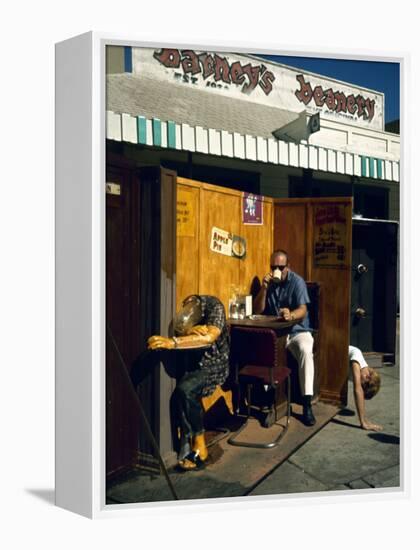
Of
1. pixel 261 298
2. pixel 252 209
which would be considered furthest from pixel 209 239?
pixel 261 298

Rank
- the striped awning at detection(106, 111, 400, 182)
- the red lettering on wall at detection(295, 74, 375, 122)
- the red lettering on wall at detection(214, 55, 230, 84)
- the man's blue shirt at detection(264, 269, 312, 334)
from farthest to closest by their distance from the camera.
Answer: the man's blue shirt at detection(264, 269, 312, 334) < the red lettering on wall at detection(295, 74, 375, 122) < the red lettering on wall at detection(214, 55, 230, 84) < the striped awning at detection(106, 111, 400, 182)

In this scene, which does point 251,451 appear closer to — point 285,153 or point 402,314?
point 402,314

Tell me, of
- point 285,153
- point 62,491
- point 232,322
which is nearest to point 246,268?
point 232,322

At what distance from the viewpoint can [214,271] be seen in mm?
7387

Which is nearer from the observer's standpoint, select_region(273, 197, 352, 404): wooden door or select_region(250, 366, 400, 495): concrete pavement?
select_region(250, 366, 400, 495): concrete pavement

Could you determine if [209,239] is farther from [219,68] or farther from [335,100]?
[335,100]

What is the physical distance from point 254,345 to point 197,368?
72 cm

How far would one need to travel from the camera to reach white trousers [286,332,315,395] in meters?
7.91

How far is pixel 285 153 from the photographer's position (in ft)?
24.0

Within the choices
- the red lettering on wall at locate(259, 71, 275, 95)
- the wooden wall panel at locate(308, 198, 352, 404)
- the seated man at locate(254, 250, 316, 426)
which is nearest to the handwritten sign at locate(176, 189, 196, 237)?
the seated man at locate(254, 250, 316, 426)

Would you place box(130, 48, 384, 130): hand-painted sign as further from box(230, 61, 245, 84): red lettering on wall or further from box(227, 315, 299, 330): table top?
box(227, 315, 299, 330): table top

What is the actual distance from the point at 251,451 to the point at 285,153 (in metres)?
2.71

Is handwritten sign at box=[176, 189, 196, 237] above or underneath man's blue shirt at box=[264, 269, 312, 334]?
above

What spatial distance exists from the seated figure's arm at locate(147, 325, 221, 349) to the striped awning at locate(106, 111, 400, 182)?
1.52 metres
